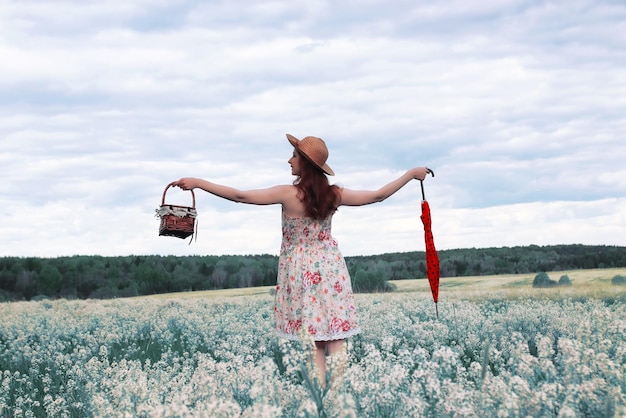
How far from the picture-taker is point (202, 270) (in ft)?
66.6

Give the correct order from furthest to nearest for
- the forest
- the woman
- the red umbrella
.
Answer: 1. the forest
2. the red umbrella
3. the woman

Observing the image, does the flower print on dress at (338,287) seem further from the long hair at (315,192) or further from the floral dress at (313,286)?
the long hair at (315,192)

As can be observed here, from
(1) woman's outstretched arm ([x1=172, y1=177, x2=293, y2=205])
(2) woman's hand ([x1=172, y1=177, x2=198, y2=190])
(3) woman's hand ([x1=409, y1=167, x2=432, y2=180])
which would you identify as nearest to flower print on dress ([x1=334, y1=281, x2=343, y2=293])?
(1) woman's outstretched arm ([x1=172, y1=177, x2=293, y2=205])

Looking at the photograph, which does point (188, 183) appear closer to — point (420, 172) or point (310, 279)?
point (310, 279)

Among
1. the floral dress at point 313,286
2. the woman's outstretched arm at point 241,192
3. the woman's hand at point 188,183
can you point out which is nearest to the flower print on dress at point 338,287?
the floral dress at point 313,286

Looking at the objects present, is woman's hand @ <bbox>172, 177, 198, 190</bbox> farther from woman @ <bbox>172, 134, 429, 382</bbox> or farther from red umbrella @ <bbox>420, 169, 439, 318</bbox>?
red umbrella @ <bbox>420, 169, 439, 318</bbox>

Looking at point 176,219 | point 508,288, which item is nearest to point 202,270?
point 508,288

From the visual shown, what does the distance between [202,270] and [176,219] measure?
14100mm

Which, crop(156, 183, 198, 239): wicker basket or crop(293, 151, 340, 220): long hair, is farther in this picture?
crop(156, 183, 198, 239): wicker basket

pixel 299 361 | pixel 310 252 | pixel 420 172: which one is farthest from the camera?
pixel 420 172

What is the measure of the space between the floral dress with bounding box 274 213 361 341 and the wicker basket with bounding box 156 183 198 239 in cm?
85

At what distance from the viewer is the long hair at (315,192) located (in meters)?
6.23

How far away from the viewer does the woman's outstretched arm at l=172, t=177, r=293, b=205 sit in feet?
19.9

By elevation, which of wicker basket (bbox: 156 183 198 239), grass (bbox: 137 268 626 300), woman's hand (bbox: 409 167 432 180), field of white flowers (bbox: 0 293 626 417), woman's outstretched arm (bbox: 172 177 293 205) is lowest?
field of white flowers (bbox: 0 293 626 417)
